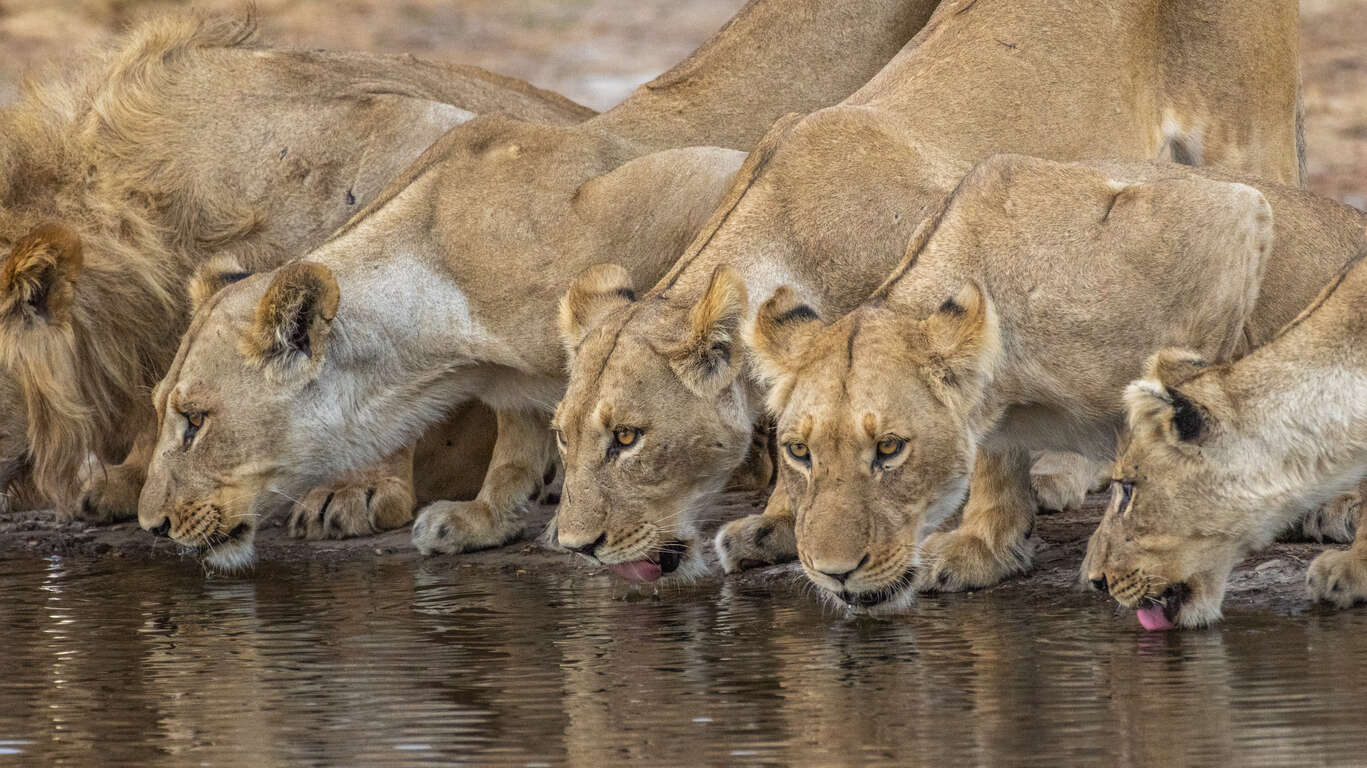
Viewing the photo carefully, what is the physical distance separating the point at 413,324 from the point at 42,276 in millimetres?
1270

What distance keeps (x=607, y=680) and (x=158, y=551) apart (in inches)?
117

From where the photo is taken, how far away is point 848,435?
5.21 m

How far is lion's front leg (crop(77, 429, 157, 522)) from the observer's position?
7555 mm

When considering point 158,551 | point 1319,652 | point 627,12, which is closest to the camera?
point 1319,652

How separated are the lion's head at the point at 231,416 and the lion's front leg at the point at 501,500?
1.69 feet

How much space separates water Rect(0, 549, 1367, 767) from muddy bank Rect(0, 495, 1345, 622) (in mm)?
122

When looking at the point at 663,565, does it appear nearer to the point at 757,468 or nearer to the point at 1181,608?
the point at 1181,608

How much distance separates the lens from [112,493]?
298 inches

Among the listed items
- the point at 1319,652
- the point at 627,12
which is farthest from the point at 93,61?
the point at 627,12

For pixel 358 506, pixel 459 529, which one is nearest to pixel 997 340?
pixel 459 529

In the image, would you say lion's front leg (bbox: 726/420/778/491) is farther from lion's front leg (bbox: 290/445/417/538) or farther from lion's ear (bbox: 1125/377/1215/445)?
lion's ear (bbox: 1125/377/1215/445)

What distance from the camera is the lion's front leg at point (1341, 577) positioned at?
A: 207 inches

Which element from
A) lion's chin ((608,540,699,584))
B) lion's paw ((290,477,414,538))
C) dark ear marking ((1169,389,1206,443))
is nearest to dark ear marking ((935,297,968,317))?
dark ear marking ((1169,389,1206,443))

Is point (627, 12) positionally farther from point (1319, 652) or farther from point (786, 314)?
point (1319, 652)
